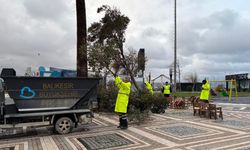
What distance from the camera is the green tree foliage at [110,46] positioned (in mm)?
15110

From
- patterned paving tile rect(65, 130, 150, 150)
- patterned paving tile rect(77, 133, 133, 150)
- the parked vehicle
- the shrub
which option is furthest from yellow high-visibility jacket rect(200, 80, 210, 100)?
patterned paving tile rect(77, 133, 133, 150)

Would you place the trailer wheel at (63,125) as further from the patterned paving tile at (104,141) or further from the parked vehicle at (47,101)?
the patterned paving tile at (104,141)

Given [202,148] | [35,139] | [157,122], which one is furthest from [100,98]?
[202,148]

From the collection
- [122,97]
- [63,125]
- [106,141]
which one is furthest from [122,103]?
[106,141]

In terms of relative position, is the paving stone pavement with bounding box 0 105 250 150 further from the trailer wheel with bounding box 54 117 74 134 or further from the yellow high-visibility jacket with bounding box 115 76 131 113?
the yellow high-visibility jacket with bounding box 115 76 131 113

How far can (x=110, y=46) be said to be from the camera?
1622 centimetres

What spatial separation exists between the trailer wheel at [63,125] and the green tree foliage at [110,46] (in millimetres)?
6563

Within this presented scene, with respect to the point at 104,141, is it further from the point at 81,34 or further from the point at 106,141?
the point at 81,34

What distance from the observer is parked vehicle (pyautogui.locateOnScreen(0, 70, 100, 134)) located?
7879mm

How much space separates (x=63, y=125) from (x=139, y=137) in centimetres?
232

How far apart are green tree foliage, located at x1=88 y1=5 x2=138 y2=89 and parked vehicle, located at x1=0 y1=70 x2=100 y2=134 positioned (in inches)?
243

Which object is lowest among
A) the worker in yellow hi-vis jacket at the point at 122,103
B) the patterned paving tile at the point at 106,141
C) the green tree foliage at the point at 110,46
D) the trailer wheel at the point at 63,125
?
the patterned paving tile at the point at 106,141

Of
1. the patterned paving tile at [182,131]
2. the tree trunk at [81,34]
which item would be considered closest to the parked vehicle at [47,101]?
the patterned paving tile at [182,131]

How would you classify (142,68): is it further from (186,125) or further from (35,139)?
(35,139)
